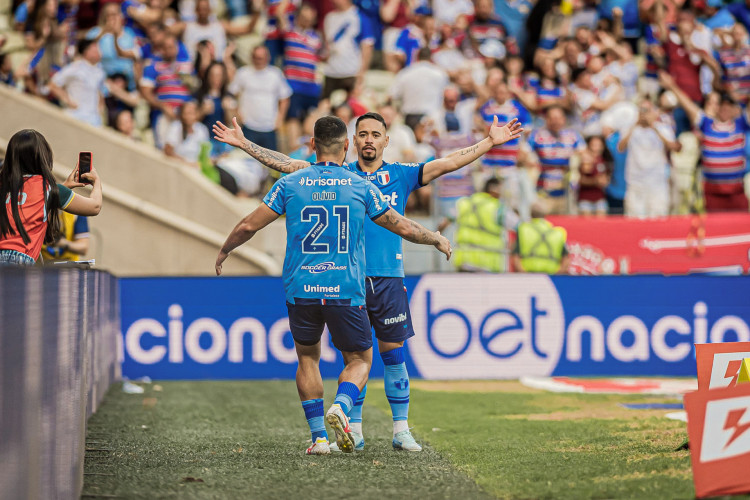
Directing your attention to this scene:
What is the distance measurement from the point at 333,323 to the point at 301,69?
1102cm

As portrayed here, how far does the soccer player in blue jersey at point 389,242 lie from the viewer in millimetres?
8125

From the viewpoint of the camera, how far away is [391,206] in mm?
8328

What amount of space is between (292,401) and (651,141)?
852cm

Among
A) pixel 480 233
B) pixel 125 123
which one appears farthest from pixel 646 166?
pixel 125 123

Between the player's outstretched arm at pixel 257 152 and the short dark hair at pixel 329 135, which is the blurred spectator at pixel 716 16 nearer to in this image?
the player's outstretched arm at pixel 257 152

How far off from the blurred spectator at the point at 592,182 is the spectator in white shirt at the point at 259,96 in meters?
4.84

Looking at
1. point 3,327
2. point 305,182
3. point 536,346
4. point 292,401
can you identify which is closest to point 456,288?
point 536,346

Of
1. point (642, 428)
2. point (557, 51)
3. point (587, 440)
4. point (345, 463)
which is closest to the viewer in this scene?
point (345, 463)

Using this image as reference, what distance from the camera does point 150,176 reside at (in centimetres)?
1708

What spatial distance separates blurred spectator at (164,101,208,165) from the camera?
17.3m

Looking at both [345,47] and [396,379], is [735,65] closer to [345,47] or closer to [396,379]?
[345,47]

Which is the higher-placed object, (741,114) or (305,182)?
(741,114)

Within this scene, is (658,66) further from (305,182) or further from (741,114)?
(305,182)

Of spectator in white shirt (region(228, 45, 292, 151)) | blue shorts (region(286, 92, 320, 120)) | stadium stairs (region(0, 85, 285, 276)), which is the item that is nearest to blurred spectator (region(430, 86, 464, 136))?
blue shorts (region(286, 92, 320, 120))
